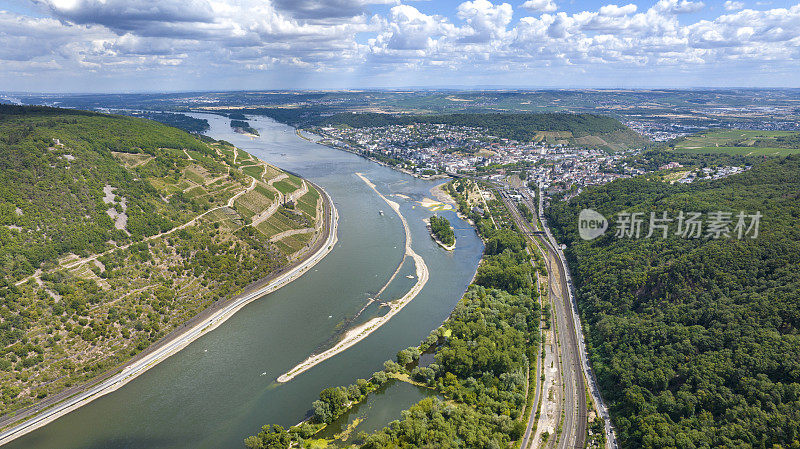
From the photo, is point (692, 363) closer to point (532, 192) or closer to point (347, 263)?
point (347, 263)

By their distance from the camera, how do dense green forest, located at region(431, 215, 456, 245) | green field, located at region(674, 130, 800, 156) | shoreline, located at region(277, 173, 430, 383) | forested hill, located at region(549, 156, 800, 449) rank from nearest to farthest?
forested hill, located at region(549, 156, 800, 449) < shoreline, located at region(277, 173, 430, 383) < dense green forest, located at region(431, 215, 456, 245) < green field, located at region(674, 130, 800, 156)

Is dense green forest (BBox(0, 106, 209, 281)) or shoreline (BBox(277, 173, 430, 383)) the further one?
dense green forest (BBox(0, 106, 209, 281))

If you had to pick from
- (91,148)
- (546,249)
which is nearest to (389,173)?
(546,249)

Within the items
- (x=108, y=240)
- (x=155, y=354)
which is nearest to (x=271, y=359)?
(x=155, y=354)

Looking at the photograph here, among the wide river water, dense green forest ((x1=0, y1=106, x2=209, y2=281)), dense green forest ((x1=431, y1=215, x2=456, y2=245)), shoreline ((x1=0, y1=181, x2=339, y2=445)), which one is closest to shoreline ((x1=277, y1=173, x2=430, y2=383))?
the wide river water

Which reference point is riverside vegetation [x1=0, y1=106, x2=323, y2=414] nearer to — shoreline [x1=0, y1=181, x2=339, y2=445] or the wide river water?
shoreline [x1=0, y1=181, x2=339, y2=445]

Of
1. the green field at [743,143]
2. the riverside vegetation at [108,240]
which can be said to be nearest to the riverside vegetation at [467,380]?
the riverside vegetation at [108,240]
